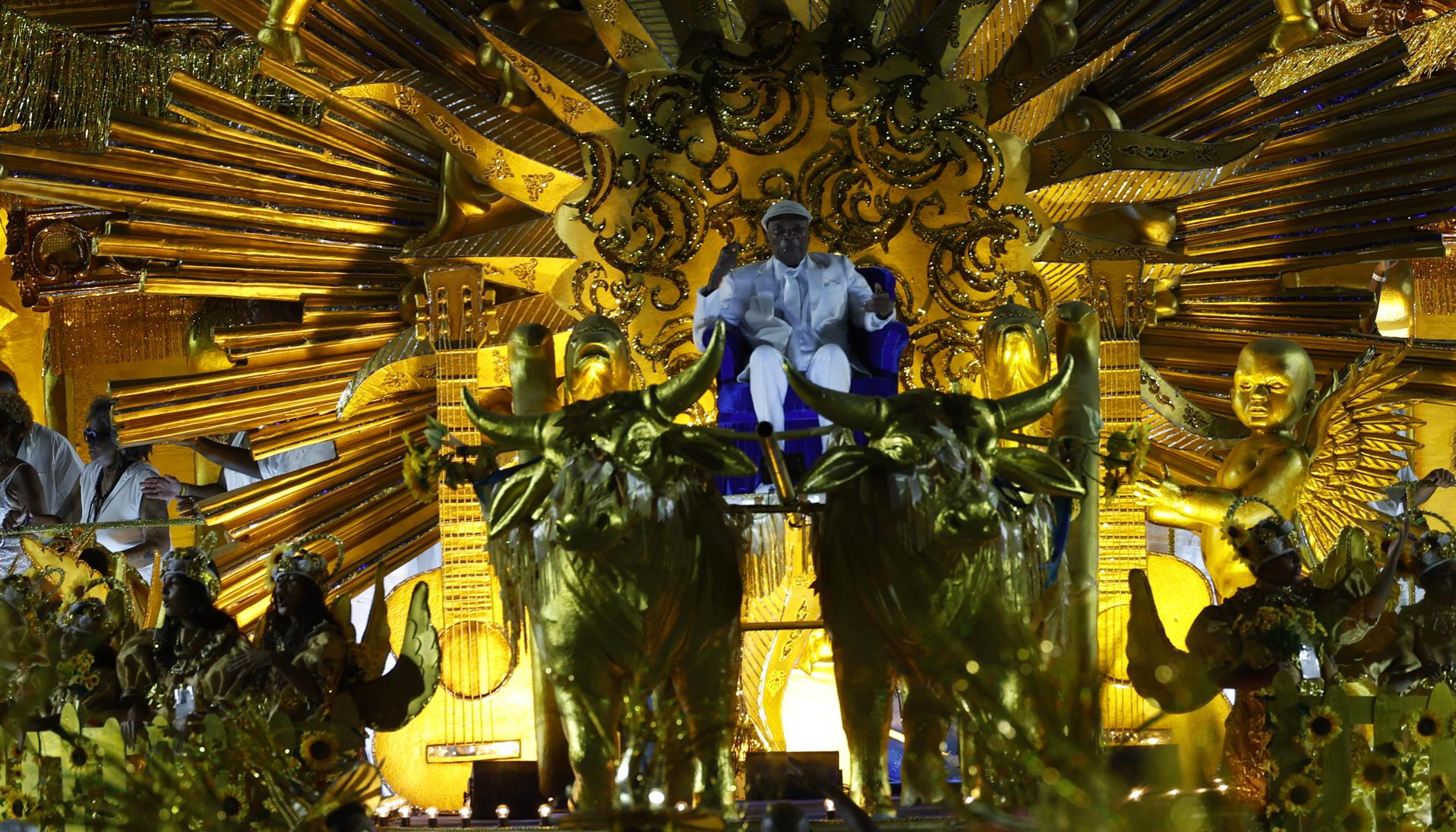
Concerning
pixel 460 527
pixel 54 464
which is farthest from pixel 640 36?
pixel 54 464

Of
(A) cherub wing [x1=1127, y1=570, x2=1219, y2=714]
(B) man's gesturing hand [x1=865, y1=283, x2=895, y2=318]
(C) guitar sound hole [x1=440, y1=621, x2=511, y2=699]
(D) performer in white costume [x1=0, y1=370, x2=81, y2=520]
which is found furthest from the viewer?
(D) performer in white costume [x1=0, y1=370, x2=81, y2=520]

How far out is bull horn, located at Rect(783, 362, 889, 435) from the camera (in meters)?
4.57

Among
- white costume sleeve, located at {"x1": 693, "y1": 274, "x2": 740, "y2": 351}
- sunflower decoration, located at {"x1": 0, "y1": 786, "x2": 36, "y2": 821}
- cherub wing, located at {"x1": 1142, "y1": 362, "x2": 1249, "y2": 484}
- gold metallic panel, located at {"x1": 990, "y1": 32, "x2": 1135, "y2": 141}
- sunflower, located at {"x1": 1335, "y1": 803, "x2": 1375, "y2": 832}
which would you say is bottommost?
sunflower, located at {"x1": 1335, "y1": 803, "x2": 1375, "y2": 832}

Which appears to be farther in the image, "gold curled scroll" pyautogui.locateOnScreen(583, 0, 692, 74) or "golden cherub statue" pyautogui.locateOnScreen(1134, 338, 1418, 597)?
"gold curled scroll" pyautogui.locateOnScreen(583, 0, 692, 74)

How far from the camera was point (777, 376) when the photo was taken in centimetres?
578

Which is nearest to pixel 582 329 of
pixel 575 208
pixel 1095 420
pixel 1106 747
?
pixel 575 208

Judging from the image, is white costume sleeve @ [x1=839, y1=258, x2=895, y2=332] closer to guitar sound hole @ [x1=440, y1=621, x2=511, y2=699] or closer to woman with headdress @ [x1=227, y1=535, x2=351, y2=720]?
guitar sound hole @ [x1=440, y1=621, x2=511, y2=699]

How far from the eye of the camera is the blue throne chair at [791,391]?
5762 millimetres

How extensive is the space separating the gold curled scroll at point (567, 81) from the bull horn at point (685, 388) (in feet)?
7.33

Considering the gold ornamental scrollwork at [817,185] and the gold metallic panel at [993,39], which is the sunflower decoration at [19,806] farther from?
the gold metallic panel at [993,39]

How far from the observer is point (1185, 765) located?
5.15 meters

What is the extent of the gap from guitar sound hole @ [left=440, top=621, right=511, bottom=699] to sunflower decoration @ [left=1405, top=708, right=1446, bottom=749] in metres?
2.75

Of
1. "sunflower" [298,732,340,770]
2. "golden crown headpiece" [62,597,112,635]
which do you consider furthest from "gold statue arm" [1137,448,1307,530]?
"golden crown headpiece" [62,597,112,635]

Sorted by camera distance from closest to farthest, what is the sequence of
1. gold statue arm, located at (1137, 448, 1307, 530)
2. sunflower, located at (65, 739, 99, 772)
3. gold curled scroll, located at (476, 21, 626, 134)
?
sunflower, located at (65, 739, 99, 772) → gold statue arm, located at (1137, 448, 1307, 530) → gold curled scroll, located at (476, 21, 626, 134)
